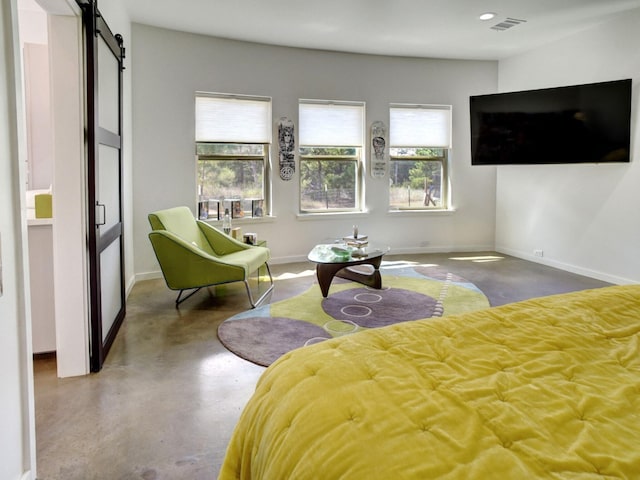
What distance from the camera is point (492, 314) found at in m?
1.67

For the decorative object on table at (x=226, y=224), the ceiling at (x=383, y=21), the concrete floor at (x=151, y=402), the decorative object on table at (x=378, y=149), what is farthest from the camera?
the decorative object on table at (x=378, y=149)

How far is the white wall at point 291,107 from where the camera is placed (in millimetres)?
5152

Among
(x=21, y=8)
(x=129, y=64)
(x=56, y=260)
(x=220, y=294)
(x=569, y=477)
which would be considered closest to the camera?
(x=569, y=477)

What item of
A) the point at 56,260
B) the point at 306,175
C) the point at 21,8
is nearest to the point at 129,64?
the point at 21,8

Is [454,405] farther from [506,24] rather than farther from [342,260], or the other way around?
[506,24]

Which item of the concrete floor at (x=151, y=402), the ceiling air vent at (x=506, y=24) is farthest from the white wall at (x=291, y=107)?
the concrete floor at (x=151, y=402)

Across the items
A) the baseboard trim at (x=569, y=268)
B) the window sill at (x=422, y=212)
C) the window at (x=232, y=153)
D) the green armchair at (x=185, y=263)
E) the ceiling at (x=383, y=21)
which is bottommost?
the baseboard trim at (x=569, y=268)

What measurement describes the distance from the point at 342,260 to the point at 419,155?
3084 mm

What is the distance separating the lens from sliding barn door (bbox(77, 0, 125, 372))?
265 centimetres

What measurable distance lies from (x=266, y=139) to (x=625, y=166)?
13.3 feet

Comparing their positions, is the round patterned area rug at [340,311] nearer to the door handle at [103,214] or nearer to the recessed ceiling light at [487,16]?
the door handle at [103,214]

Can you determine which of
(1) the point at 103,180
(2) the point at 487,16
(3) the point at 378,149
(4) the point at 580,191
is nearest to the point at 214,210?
(3) the point at 378,149

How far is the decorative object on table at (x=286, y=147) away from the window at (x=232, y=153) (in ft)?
0.54

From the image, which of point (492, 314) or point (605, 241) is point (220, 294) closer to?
point (492, 314)
